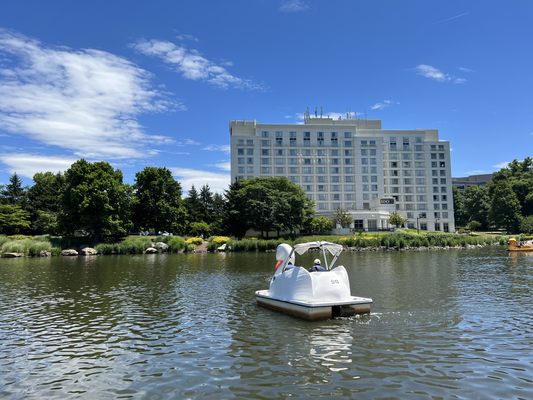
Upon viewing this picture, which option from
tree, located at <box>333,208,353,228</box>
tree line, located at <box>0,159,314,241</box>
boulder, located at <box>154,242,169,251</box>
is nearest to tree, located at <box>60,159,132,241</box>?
tree line, located at <box>0,159,314,241</box>

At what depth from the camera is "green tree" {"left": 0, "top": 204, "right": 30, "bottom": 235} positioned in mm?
90312

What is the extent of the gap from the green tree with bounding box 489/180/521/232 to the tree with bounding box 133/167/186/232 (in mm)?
88861

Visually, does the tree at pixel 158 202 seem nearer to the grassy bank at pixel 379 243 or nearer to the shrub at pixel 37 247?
the grassy bank at pixel 379 243

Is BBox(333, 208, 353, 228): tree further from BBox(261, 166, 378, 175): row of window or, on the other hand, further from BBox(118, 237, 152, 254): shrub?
BBox(118, 237, 152, 254): shrub

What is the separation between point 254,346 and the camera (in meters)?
15.5

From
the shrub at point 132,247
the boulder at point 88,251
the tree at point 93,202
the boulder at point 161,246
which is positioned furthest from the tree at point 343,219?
the boulder at point 88,251

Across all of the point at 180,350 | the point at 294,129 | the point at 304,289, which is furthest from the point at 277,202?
the point at 180,350

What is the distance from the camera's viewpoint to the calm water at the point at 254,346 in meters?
11.4

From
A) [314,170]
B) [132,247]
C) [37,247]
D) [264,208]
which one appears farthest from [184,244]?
[314,170]

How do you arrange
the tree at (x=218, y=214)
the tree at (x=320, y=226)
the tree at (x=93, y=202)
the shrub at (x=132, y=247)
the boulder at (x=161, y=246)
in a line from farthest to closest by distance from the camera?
the tree at (x=320, y=226) < the tree at (x=218, y=214) < the boulder at (x=161, y=246) < the tree at (x=93, y=202) < the shrub at (x=132, y=247)

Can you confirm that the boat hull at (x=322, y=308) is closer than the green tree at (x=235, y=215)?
Yes

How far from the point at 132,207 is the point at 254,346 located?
83.1 metres

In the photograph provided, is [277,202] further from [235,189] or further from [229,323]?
[229,323]

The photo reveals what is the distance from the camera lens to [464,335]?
16438mm
